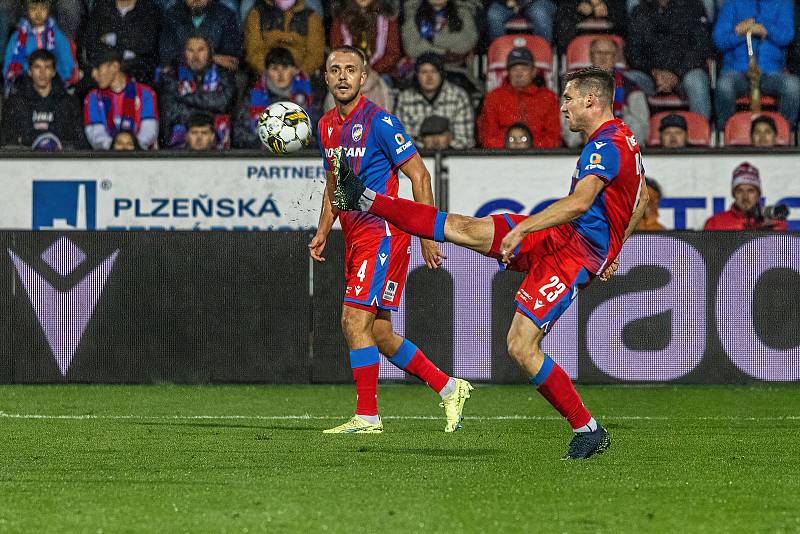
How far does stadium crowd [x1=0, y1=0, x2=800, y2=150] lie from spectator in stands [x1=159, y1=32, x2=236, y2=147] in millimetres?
15

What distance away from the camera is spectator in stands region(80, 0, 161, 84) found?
16117mm

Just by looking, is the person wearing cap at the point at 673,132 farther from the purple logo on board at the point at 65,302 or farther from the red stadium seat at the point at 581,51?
the purple logo on board at the point at 65,302

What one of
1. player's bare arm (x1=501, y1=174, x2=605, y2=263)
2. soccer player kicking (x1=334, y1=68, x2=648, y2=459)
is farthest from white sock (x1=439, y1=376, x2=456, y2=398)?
player's bare arm (x1=501, y1=174, x2=605, y2=263)

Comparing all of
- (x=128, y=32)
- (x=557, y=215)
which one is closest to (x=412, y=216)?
(x=557, y=215)

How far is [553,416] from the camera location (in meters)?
9.82

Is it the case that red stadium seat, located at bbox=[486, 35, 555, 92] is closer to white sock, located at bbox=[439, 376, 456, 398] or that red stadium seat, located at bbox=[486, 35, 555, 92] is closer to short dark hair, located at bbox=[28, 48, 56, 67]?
short dark hair, located at bbox=[28, 48, 56, 67]

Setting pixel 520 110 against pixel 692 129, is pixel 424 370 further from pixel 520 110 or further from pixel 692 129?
pixel 692 129

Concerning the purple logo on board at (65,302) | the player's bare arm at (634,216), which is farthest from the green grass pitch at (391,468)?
the purple logo on board at (65,302)

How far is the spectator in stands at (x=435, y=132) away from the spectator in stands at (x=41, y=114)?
12.3ft

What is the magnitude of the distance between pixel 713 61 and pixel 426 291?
5.56 meters

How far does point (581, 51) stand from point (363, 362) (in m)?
8.34

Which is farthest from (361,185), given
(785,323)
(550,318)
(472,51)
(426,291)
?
(472,51)

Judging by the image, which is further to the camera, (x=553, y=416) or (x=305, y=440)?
(x=553, y=416)

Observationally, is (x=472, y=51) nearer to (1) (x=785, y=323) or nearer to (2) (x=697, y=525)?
(1) (x=785, y=323)
